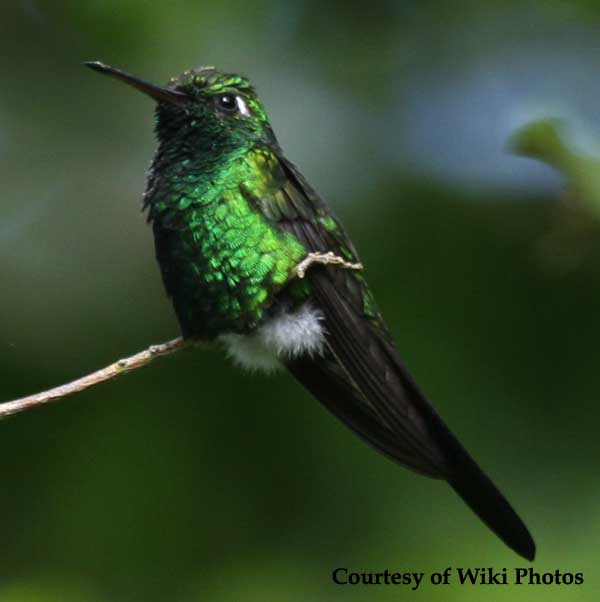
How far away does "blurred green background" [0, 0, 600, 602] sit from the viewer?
13.2 feet

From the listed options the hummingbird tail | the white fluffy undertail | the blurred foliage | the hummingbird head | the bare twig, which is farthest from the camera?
the hummingbird head

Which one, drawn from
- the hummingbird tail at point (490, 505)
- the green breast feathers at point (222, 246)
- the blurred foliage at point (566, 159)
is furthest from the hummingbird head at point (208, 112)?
the hummingbird tail at point (490, 505)

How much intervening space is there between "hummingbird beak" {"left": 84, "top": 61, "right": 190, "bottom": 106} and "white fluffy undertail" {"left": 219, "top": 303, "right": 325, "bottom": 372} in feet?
2.75

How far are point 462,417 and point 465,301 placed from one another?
62cm

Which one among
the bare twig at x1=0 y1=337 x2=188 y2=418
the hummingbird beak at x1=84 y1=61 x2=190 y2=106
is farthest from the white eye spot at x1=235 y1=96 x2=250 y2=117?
the bare twig at x1=0 y1=337 x2=188 y2=418

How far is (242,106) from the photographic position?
12.2ft

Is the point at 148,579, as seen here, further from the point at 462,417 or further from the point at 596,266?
the point at 596,266

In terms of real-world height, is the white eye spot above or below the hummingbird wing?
above

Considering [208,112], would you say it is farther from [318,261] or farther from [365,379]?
[365,379]

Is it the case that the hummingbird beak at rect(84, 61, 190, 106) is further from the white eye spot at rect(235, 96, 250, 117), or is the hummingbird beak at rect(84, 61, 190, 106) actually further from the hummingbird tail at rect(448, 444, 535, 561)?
the hummingbird tail at rect(448, 444, 535, 561)

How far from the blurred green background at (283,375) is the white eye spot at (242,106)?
1.13m

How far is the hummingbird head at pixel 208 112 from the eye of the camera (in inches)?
141

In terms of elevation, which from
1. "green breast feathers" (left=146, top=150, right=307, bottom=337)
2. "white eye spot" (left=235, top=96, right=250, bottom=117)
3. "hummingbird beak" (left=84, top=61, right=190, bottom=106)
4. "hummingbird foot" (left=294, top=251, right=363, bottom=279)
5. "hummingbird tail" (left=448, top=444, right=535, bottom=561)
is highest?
"hummingbird beak" (left=84, top=61, right=190, bottom=106)

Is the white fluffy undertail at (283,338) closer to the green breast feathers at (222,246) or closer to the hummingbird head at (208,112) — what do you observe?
the green breast feathers at (222,246)
